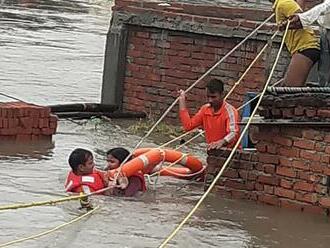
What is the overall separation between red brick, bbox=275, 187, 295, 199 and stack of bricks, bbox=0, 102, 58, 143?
3.65m

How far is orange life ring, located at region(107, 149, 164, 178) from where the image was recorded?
9.32m

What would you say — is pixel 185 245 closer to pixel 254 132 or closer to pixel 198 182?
pixel 254 132

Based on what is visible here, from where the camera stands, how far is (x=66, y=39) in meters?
24.1

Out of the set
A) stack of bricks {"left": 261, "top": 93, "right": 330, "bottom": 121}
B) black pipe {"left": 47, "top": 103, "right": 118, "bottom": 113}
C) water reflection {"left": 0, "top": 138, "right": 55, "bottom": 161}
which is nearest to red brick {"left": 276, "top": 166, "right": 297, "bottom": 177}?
stack of bricks {"left": 261, "top": 93, "right": 330, "bottom": 121}

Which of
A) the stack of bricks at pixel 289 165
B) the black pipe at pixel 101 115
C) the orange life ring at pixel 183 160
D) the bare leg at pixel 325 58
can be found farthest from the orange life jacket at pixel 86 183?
the black pipe at pixel 101 115

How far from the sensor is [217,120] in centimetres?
990

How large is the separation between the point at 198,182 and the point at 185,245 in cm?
267

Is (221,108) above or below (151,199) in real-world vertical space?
above

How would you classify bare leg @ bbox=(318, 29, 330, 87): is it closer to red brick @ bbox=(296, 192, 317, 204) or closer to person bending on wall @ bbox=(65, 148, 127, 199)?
red brick @ bbox=(296, 192, 317, 204)

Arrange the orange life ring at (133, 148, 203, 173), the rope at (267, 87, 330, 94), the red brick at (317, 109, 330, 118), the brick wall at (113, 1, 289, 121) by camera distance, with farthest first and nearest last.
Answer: the brick wall at (113, 1, 289, 121) < the orange life ring at (133, 148, 203, 173) < the rope at (267, 87, 330, 94) < the red brick at (317, 109, 330, 118)

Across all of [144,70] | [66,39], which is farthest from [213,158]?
[66,39]

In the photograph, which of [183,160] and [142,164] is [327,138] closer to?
[142,164]

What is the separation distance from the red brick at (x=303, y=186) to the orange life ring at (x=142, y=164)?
148 cm

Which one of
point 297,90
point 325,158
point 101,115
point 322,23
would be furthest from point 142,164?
point 101,115
